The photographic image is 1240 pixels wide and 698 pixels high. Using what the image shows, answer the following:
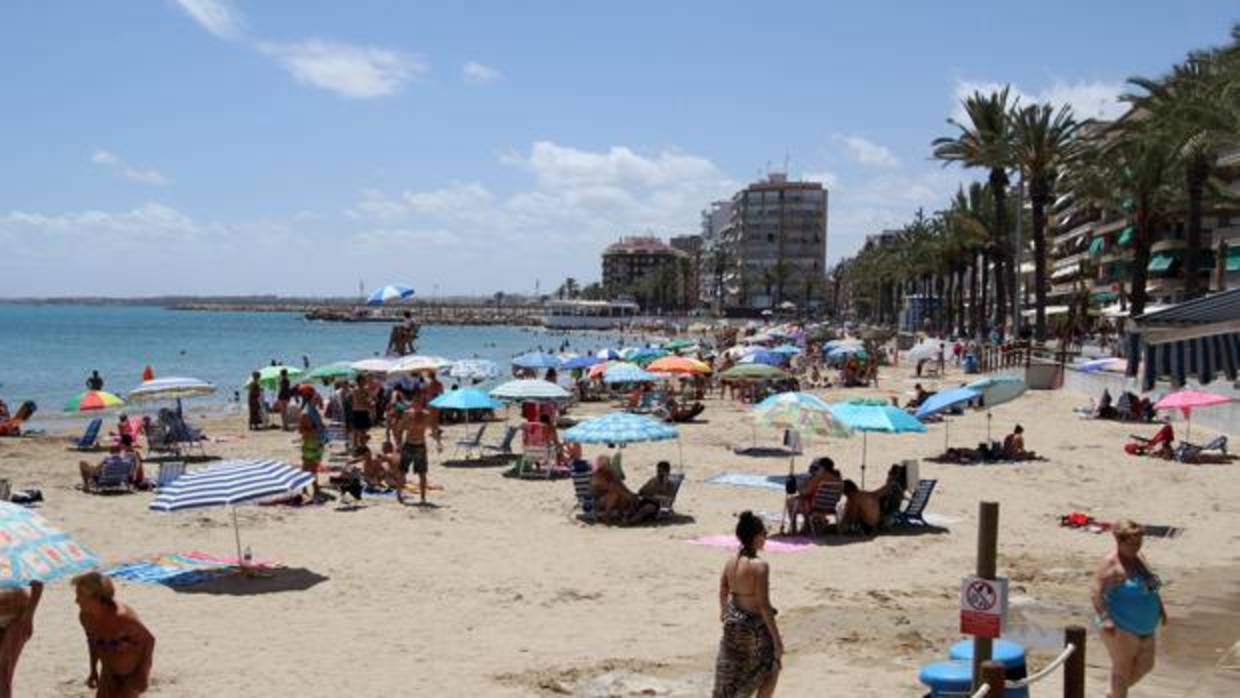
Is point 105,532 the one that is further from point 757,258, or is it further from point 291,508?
point 757,258

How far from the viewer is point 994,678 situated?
563 centimetres

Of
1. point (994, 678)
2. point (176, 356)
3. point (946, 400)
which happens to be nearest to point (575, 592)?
point (994, 678)

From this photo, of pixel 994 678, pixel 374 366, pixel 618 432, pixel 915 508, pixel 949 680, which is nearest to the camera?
pixel 994 678

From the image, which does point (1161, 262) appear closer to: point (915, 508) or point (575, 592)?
point (915, 508)

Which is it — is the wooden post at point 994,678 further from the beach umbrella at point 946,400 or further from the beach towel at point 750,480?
the beach umbrella at point 946,400

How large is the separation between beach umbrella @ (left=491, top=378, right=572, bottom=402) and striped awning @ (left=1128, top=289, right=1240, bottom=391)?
450 inches

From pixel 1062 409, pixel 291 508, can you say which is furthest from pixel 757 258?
pixel 291 508

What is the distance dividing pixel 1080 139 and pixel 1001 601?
4073 cm

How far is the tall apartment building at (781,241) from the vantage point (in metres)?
158

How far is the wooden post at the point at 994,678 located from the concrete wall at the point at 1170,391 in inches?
603

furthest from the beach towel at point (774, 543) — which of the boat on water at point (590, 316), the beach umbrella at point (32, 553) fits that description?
the boat on water at point (590, 316)

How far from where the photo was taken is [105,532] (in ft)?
46.0

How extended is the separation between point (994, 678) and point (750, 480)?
12.6 m

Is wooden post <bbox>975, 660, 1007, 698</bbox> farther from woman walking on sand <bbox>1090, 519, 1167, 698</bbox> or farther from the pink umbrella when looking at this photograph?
the pink umbrella
